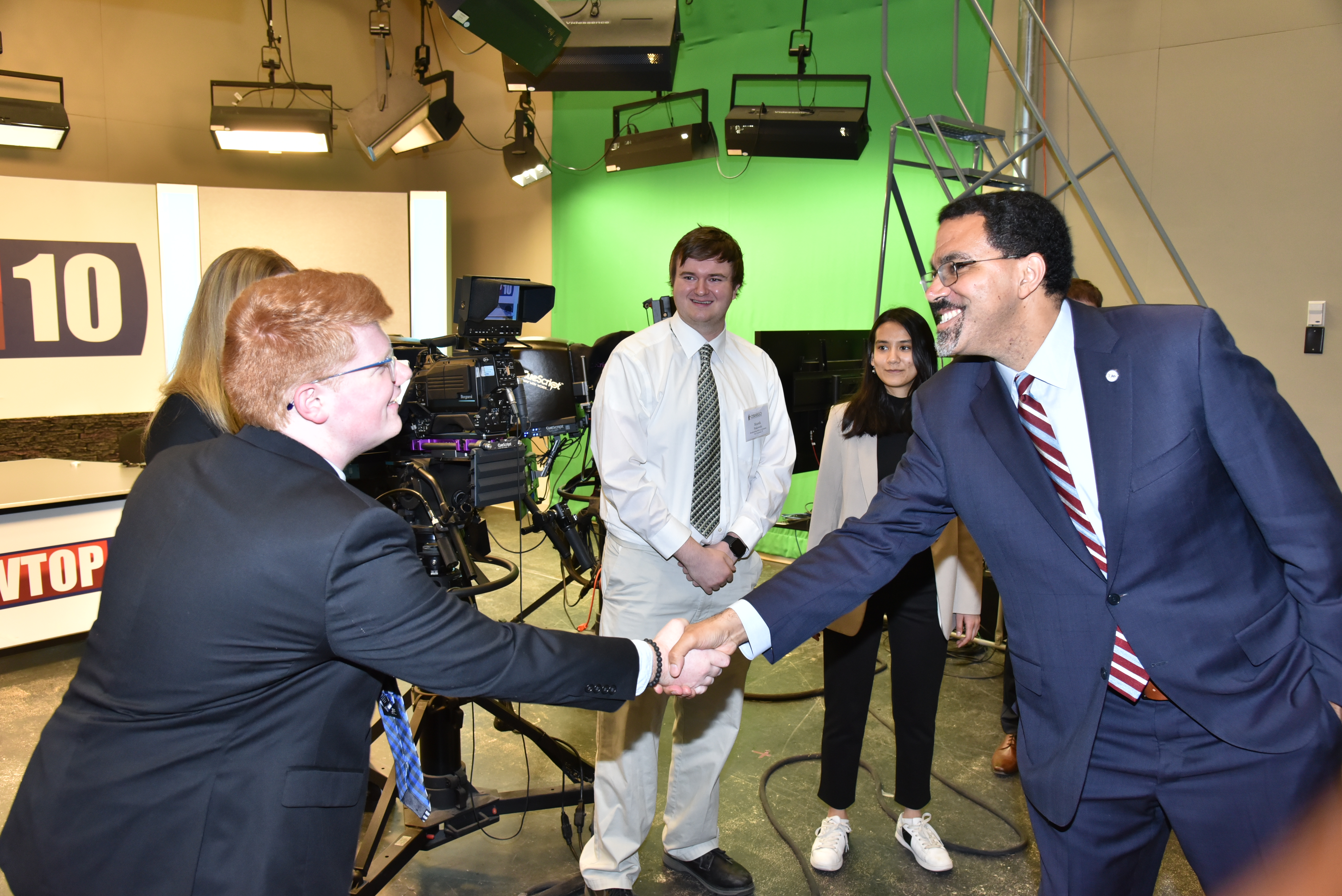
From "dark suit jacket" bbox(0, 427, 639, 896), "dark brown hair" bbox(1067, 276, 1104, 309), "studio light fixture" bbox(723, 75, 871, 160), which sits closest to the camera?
"dark suit jacket" bbox(0, 427, 639, 896)

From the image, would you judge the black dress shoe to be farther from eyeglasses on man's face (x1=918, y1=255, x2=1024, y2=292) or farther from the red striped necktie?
eyeglasses on man's face (x1=918, y1=255, x2=1024, y2=292)

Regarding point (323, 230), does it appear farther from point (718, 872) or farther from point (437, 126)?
point (718, 872)

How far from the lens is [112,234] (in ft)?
21.9

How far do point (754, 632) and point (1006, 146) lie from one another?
497 cm

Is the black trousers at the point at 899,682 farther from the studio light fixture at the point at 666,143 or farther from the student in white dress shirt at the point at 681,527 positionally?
the studio light fixture at the point at 666,143

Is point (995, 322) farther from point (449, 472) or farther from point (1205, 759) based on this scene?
point (449, 472)

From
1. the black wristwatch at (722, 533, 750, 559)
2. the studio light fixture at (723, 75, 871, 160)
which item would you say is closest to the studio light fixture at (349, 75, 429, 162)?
the studio light fixture at (723, 75, 871, 160)

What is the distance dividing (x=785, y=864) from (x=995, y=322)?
6.12 feet

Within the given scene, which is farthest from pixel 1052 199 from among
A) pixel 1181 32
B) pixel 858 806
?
pixel 858 806

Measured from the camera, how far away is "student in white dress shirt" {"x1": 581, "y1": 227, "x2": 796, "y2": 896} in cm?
235

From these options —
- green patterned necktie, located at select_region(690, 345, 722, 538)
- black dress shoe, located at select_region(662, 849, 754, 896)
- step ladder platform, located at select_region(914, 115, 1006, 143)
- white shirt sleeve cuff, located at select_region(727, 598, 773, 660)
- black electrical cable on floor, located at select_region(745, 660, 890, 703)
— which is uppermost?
step ladder platform, located at select_region(914, 115, 1006, 143)

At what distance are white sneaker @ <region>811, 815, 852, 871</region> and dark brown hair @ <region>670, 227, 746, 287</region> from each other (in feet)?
5.70

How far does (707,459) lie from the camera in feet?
8.34

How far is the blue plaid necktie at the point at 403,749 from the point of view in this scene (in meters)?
1.51
